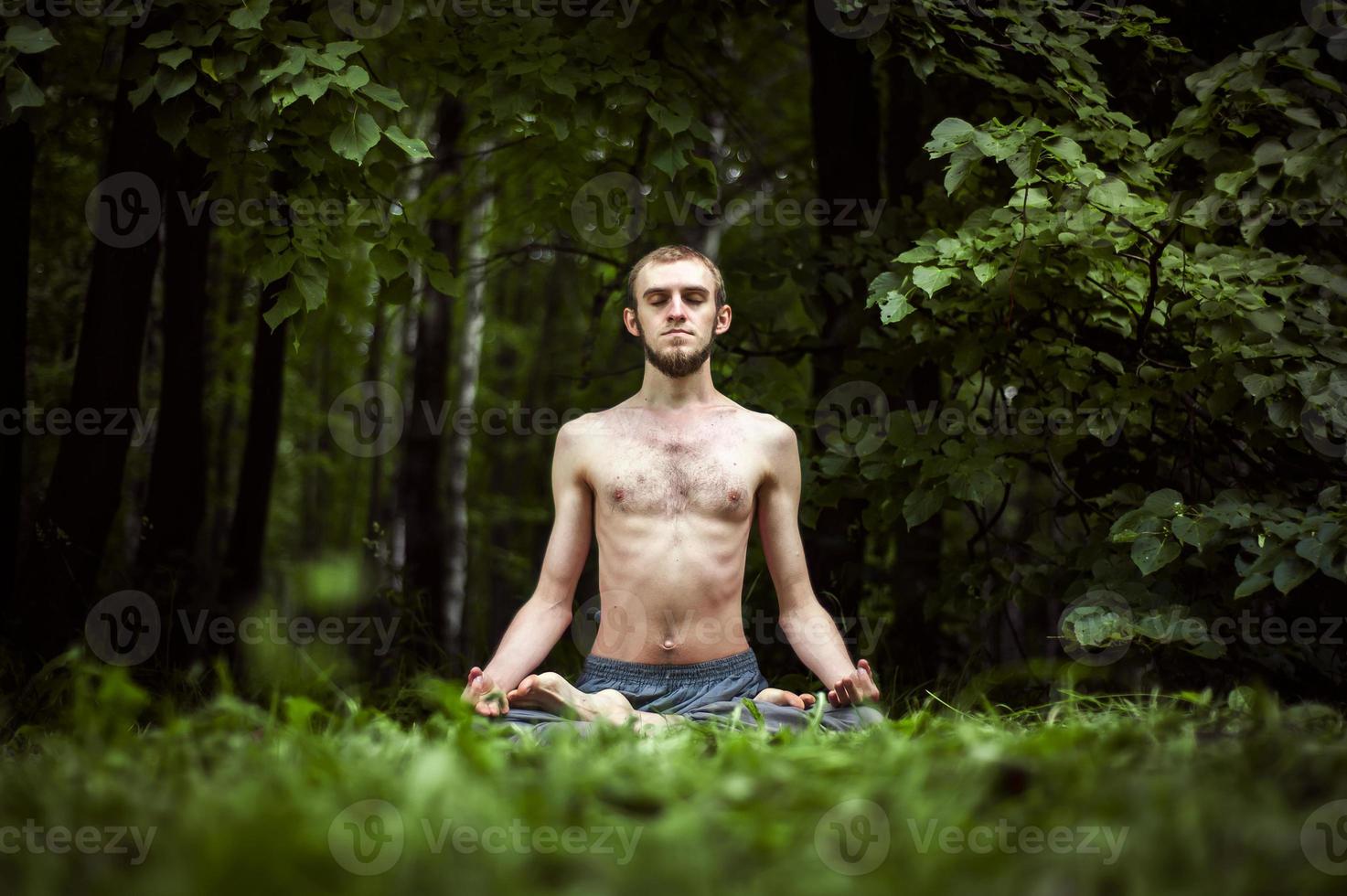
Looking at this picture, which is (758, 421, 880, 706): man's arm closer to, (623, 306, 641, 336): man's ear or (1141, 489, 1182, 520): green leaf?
(623, 306, 641, 336): man's ear

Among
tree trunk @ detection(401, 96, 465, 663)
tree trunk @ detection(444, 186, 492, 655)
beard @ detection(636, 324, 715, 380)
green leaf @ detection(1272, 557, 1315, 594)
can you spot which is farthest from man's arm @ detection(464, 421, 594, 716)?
tree trunk @ detection(401, 96, 465, 663)

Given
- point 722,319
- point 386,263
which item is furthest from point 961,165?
point 386,263

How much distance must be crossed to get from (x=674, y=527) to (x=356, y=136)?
1.68 meters

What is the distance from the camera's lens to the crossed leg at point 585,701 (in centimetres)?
282

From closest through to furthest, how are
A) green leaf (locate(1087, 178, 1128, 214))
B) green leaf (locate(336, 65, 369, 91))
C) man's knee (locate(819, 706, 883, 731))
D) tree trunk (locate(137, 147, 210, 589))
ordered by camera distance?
man's knee (locate(819, 706, 883, 731)) → green leaf (locate(1087, 178, 1128, 214)) → green leaf (locate(336, 65, 369, 91)) → tree trunk (locate(137, 147, 210, 589))

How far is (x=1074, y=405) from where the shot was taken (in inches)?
162

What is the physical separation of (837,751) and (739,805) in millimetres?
508

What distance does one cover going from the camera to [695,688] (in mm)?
3285

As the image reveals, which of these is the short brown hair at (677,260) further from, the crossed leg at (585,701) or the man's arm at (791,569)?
the crossed leg at (585,701)

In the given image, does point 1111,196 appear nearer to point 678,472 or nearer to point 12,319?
point 678,472

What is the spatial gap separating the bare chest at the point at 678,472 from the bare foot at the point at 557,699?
687mm

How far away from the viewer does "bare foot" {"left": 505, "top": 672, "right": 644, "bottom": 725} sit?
2816 millimetres

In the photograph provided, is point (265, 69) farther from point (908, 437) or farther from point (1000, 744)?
point (1000, 744)

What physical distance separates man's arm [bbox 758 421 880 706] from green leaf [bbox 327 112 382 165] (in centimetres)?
165
